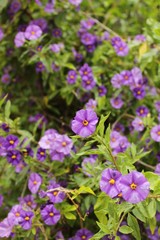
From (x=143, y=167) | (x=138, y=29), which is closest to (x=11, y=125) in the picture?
(x=143, y=167)

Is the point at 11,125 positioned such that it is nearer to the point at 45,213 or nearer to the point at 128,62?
the point at 45,213

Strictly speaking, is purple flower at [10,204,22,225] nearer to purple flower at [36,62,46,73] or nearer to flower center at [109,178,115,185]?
flower center at [109,178,115,185]

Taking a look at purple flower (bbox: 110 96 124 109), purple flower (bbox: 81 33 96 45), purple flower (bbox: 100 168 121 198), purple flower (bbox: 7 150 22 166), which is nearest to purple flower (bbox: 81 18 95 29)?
purple flower (bbox: 81 33 96 45)

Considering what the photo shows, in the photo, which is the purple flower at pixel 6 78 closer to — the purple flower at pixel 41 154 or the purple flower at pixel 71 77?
the purple flower at pixel 71 77

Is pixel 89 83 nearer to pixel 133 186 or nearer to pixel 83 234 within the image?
pixel 83 234

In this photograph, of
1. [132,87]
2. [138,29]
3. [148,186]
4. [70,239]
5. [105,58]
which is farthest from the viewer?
[138,29]

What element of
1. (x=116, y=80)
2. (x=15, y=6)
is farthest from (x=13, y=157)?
(x=15, y=6)
